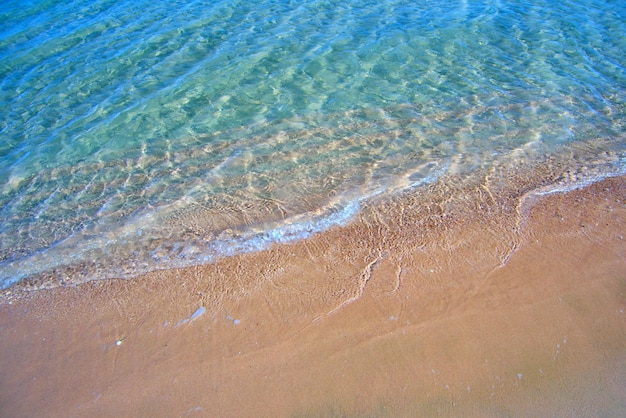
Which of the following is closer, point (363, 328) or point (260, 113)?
point (363, 328)

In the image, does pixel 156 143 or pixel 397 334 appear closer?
pixel 397 334

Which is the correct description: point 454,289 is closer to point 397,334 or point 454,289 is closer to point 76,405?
point 397,334

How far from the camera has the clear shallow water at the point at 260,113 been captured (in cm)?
506

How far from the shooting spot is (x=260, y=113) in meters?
6.88

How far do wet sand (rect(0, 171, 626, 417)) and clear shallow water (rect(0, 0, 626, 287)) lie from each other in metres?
0.53

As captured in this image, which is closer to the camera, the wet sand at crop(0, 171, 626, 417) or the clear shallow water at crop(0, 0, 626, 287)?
the wet sand at crop(0, 171, 626, 417)

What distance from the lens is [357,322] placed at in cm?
376

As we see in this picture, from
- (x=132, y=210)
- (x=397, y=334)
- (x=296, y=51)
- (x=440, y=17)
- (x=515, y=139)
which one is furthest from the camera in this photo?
(x=440, y=17)

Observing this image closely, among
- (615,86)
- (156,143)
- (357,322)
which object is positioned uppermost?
(156,143)

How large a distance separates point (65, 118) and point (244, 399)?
5951 millimetres

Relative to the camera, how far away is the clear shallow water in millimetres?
5059

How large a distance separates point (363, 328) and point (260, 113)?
4.29 m

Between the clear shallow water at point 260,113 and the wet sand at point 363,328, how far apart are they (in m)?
0.53

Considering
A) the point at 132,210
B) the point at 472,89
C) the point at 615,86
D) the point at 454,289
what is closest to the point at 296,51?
the point at 472,89
